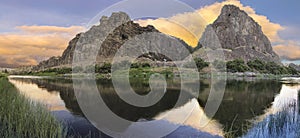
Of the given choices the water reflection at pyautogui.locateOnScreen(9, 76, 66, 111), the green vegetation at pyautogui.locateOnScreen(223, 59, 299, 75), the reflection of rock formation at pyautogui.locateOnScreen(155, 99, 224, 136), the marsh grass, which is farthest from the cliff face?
the marsh grass

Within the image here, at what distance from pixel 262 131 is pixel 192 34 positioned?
28.2 ft

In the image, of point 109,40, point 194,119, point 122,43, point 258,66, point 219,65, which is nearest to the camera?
point 194,119

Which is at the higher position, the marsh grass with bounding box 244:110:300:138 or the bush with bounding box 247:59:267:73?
the bush with bounding box 247:59:267:73

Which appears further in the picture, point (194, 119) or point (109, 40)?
point (109, 40)

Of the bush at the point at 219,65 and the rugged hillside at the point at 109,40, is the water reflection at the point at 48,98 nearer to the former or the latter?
the rugged hillside at the point at 109,40

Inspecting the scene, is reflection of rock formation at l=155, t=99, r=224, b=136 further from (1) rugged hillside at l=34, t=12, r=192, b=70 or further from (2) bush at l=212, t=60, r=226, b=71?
Answer: (2) bush at l=212, t=60, r=226, b=71

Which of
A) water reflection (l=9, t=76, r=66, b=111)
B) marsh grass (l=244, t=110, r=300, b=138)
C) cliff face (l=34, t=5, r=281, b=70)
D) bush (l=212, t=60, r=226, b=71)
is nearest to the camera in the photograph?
marsh grass (l=244, t=110, r=300, b=138)

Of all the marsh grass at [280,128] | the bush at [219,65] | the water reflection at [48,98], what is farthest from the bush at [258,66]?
the marsh grass at [280,128]

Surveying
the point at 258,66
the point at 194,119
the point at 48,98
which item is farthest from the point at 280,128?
the point at 258,66

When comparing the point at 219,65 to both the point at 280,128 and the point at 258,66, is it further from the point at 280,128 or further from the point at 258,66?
the point at 280,128

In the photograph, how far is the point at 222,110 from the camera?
17.9 meters

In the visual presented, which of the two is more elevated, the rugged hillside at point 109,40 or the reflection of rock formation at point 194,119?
the rugged hillside at point 109,40

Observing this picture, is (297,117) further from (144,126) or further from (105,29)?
(105,29)

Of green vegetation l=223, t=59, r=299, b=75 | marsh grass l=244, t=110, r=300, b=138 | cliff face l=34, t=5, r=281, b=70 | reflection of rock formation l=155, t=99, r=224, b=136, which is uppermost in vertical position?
cliff face l=34, t=5, r=281, b=70
